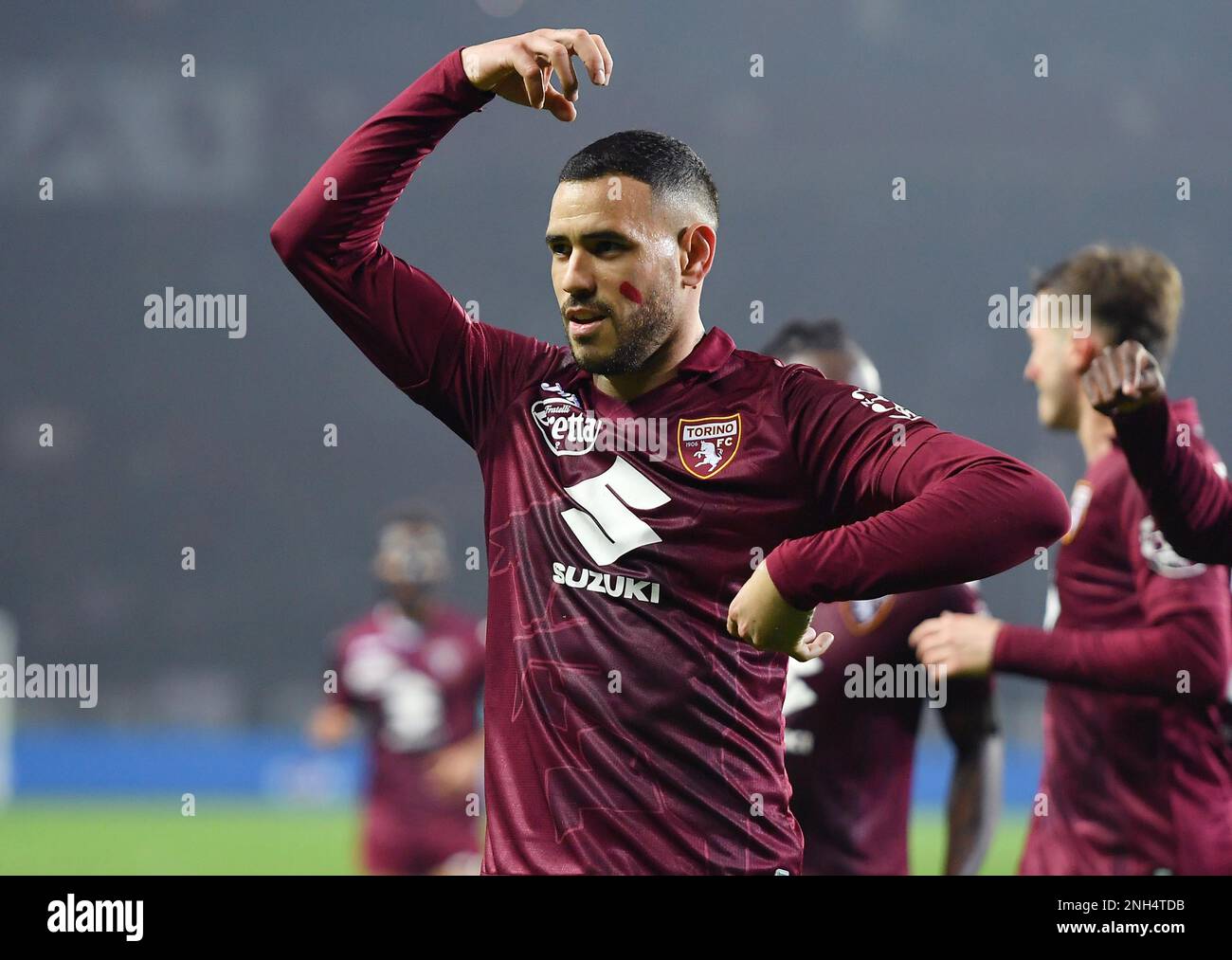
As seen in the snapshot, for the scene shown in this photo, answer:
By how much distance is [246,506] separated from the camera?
15.5 m

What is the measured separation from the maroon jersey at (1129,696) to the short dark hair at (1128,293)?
1.02ft

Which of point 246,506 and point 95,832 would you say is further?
point 246,506

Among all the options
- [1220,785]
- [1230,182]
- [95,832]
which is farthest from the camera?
[1230,182]

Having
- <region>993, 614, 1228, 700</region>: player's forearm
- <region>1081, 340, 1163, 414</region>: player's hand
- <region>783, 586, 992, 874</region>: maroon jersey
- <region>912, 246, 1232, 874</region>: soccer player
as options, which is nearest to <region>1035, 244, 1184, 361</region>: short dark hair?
<region>912, 246, 1232, 874</region>: soccer player

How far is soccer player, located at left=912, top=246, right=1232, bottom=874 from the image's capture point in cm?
395

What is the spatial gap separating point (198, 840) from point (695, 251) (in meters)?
9.94

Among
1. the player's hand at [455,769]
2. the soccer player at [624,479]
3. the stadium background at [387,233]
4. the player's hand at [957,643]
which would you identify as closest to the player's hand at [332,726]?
the player's hand at [455,769]

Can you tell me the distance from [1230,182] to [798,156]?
189 inches

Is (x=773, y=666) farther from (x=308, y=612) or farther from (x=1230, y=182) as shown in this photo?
(x=1230, y=182)

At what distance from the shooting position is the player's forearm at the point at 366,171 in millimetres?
2545

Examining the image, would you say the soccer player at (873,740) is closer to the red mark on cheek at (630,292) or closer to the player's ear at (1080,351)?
the player's ear at (1080,351)

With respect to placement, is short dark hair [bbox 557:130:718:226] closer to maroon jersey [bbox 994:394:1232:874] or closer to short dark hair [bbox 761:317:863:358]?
short dark hair [bbox 761:317:863:358]

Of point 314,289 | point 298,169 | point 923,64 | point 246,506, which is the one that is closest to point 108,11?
point 298,169
